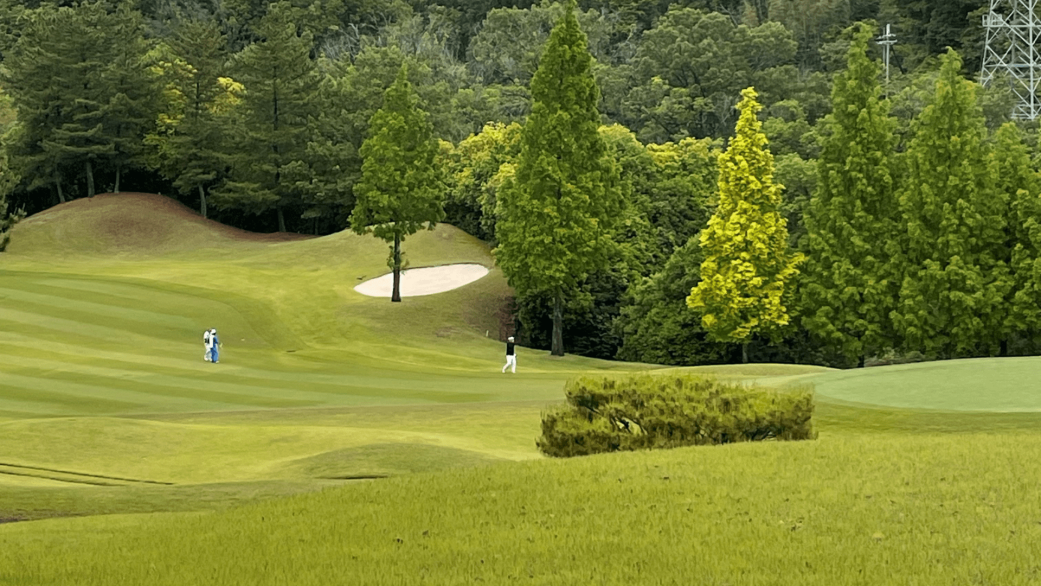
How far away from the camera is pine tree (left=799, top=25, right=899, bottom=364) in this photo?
46250 mm

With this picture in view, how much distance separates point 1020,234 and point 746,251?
9.91m

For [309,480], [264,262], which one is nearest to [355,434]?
[309,480]

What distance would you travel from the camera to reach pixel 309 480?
725 inches

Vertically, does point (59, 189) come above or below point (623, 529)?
above

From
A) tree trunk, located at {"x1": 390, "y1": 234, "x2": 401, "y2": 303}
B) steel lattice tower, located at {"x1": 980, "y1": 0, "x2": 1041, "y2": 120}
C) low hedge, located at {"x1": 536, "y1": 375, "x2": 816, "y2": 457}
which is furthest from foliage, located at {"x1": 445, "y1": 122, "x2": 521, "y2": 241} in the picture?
low hedge, located at {"x1": 536, "y1": 375, "x2": 816, "y2": 457}

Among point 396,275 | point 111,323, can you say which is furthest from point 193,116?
point 111,323

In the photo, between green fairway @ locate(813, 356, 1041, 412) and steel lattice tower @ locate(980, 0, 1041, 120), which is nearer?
green fairway @ locate(813, 356, 1041, 412)

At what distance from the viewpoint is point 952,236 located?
146 feet

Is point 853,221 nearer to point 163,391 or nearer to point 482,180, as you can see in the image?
point 482,180

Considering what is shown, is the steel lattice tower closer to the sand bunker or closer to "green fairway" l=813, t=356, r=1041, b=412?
the sand bunker

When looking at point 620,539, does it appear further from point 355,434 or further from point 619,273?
point 619,273

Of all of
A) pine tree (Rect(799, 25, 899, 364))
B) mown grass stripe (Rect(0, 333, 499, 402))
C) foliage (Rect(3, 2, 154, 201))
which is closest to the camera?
mown grass stripe (Rect(0, 333, 499, 402))

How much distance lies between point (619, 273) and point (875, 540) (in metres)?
48.6

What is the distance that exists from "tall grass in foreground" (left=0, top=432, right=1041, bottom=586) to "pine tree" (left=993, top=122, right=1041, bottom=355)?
31952mm
